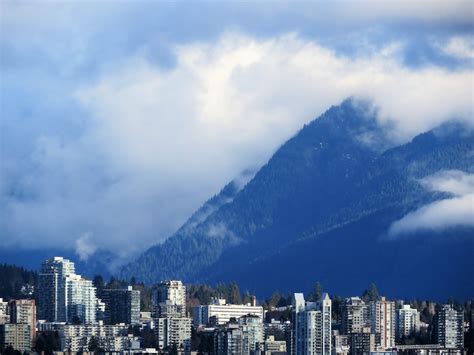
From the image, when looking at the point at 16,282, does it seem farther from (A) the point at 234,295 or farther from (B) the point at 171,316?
(B) the point at 171,316

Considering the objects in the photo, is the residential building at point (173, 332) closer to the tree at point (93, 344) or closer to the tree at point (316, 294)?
the tree at point (93, 344)

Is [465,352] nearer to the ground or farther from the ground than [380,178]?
nearer to the ground

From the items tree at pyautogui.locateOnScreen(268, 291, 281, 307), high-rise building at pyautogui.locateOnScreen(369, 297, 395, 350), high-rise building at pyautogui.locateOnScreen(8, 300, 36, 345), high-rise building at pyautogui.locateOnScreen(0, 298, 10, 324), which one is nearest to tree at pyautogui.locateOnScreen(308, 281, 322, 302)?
tree at pyautogui.locateOnScreen(268, 291, 281, 307)

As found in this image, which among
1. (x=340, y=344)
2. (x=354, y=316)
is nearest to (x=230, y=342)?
(x=340, y=344)

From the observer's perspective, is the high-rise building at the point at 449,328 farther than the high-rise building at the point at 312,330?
Yes

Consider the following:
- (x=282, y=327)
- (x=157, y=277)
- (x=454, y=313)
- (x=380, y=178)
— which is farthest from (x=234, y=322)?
(x=380, y=178)

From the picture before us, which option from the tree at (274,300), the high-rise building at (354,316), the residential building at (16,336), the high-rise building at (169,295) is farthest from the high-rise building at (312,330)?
the tree at (274,300)

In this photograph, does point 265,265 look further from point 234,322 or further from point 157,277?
point 234,322
